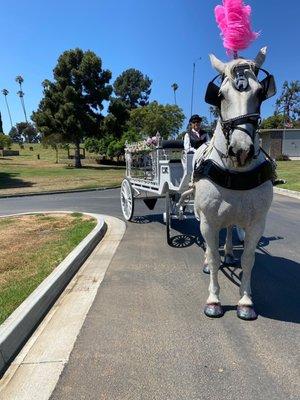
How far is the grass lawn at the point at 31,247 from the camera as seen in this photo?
5.41m

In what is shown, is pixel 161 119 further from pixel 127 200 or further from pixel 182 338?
pixel 182 338

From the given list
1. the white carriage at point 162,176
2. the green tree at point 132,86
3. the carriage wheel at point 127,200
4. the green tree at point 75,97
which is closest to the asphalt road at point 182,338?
the white carriage at point 162,176

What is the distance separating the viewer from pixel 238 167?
4.26 m

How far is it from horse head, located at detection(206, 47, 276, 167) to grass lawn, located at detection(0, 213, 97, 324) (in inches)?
116

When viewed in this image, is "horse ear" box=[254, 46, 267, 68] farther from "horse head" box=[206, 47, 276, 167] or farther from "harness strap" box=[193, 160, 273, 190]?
"harness strap" box=[193, 160, 273, 190]

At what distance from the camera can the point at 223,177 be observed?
14.4ft

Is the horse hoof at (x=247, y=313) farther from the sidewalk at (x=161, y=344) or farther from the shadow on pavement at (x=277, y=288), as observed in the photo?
the shadow on pavement at (x=277, y=288)

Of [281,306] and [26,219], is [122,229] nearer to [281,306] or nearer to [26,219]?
[26,219]

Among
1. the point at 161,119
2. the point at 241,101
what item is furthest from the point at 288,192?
the point at 161,119

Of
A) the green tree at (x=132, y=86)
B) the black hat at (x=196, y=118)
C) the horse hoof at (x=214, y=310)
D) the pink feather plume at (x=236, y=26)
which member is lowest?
the horse hoof at (x=214, y=310)

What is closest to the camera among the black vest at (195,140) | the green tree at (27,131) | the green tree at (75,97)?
the black vest at (195,140)

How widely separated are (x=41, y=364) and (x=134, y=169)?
7.75 m

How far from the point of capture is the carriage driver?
707cm

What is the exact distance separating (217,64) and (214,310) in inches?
103
